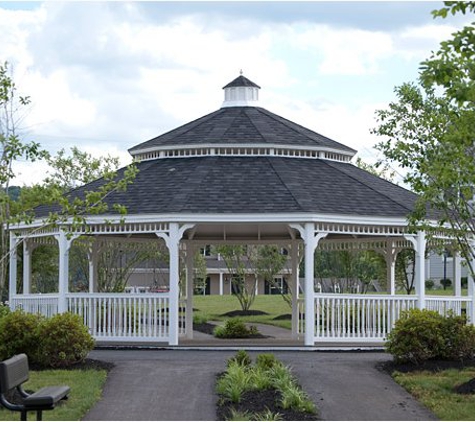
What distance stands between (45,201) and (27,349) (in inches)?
185

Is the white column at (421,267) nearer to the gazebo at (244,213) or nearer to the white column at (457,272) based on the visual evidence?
the gazebo at (244,213)

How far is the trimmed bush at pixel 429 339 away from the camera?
1972 cm

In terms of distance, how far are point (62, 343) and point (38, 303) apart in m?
7.16

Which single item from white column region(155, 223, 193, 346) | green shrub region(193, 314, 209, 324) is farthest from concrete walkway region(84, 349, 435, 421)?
green shrub region(193, 314, 209, 324)

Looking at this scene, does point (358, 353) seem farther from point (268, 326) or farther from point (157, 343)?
point (268, 326)

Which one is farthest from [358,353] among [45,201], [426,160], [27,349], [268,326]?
[268,326]

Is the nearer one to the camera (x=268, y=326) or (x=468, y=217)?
(x=468, y=217)

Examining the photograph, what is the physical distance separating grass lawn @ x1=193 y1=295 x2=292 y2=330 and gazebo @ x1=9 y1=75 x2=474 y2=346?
314 inches

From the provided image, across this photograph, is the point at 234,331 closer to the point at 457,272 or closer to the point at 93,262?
the point at 93,262

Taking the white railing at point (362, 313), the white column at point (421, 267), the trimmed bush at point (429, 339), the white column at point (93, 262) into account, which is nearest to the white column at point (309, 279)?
the white railing at point (362, 313)

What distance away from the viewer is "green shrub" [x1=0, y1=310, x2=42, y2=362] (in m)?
19.5

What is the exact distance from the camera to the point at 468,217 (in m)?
17.9

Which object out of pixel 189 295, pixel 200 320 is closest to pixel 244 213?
pixel 189 295

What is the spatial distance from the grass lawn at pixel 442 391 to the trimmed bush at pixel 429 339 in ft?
2.50
